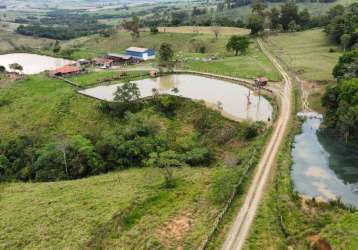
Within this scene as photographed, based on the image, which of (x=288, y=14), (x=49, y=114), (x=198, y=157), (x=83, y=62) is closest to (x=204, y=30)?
(x=288, y=14)

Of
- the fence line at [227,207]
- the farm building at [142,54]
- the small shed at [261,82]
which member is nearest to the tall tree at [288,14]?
the farm building at [142,54]

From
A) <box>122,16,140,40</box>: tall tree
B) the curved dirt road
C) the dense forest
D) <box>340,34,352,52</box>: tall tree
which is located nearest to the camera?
the curved dirt road

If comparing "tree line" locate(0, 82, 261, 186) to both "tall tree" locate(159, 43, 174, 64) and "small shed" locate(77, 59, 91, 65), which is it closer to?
"tall tree" locate(159, 43, 174, 64)

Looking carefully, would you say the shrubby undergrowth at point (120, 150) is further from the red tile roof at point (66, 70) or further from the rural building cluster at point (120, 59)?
the rural building cluster at point (120, 59)

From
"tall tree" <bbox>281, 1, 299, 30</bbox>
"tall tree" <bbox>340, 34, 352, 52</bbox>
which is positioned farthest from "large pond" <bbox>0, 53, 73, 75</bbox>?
"tall tree" <bbox>340, 34, 352, 52</bbox>

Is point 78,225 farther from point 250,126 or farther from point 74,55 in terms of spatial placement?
point 74,55
